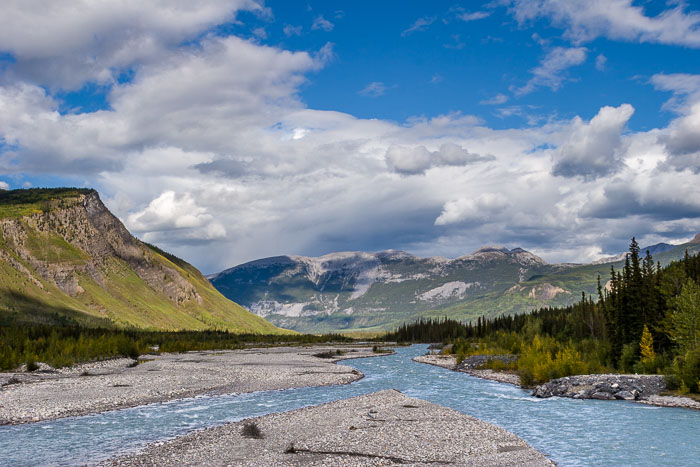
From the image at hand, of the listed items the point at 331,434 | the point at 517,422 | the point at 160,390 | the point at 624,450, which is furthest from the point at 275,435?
the point at 160,390

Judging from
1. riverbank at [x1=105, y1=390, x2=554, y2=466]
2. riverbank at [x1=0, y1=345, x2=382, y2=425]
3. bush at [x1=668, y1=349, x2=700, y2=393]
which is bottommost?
riverbank at [x1=0, y1=345, x2=382, y2=425]

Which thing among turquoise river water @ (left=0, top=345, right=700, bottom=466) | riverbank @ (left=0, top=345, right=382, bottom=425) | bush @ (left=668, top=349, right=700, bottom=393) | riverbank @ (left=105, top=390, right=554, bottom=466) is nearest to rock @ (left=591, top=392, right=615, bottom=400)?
turquoise river water @ (left=0, top=345, right=700, bottom=466)

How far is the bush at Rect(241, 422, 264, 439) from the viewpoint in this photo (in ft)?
94.6

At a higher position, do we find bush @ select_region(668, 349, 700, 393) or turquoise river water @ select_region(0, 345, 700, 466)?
bush @ select_region(668, 349, 700, 393)

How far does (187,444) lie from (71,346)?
2921 inches

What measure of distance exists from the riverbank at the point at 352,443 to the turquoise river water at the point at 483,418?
2134 mm

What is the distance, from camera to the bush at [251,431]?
2884cm

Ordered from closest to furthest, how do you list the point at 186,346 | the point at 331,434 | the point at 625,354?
the point at 331,434 < the point at 625,354 < the point at 186,346

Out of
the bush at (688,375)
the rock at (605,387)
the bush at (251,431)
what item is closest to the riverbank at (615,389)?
the rock at (605,387)

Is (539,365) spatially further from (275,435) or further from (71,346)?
(71,346)

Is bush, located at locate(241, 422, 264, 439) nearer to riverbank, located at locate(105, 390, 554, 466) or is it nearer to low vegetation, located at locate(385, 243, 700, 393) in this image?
riverbank, located at locate(105, 390, 554, 466)

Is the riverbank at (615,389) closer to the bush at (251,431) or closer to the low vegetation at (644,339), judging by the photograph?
the low vegetation at (644,339)

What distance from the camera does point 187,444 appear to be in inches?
1051

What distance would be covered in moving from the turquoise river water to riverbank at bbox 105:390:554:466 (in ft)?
7.00
